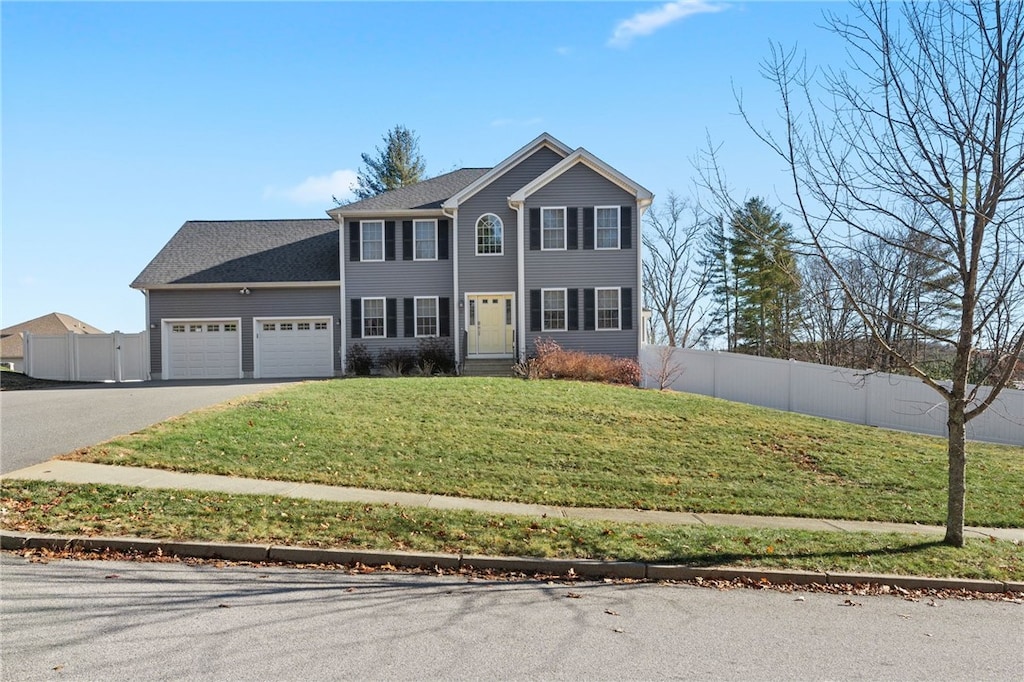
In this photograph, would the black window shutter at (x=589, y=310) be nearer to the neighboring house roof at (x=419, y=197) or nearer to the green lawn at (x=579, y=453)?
the neighboring house roof at (x=419, y=197)

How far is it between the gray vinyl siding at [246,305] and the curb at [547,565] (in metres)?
18.9

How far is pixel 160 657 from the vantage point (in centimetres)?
483

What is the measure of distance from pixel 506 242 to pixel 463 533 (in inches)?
722

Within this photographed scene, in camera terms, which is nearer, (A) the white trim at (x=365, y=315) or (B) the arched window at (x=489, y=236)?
(B) the arched window at (x=489, y=236)

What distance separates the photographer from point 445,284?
2597cm

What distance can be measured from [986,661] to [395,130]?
48595mm

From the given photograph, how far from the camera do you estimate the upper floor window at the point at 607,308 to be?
25000mm

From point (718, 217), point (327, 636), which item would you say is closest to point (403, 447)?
point (718, 217)

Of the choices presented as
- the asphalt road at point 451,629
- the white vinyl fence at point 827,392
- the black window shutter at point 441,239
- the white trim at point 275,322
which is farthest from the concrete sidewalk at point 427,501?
the black window shutter at point 441,239

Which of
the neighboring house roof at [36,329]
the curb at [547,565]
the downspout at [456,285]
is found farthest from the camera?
the neighboring house roof at [36,329]

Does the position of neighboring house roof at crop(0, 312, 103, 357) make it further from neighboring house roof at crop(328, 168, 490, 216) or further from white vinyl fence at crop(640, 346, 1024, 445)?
white vinyl fence at crop(640, 346, 1024, 445)

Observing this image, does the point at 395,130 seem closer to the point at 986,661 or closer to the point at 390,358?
the point at 390,358

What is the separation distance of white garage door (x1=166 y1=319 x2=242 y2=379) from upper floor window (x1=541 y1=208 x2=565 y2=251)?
11.3 metres

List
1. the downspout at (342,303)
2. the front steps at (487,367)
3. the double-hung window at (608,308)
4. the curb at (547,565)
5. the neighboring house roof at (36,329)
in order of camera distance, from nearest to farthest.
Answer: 1. the curb at (547,565)
2. the front steps at (487,367)
3. the double-hung window at (608,308)
4. the downspout at (342,303)
5. the neighboring house roof at (36,329)
